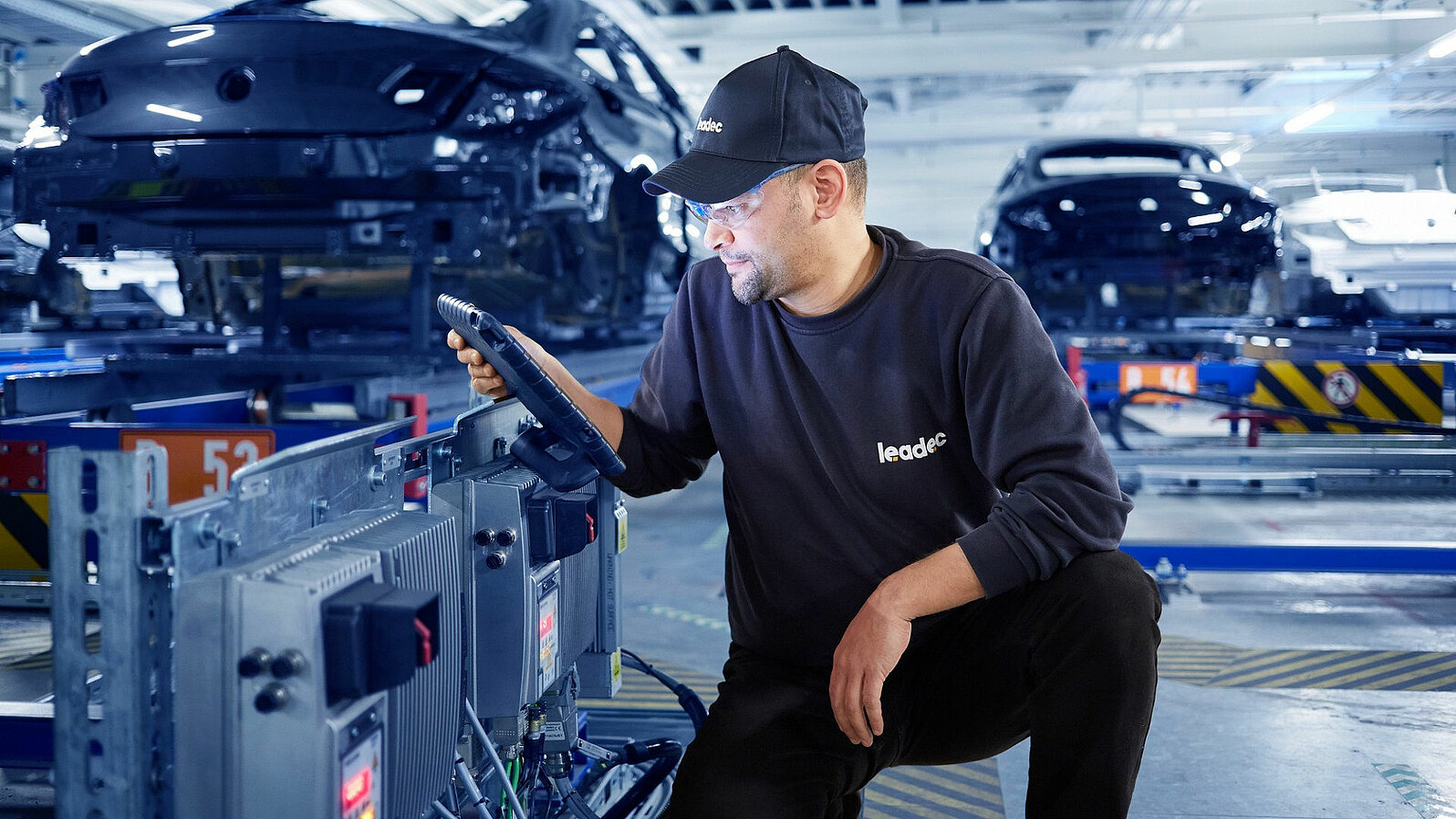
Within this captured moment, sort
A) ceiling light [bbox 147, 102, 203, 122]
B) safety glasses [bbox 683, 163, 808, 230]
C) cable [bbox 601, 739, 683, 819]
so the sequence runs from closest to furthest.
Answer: safety glasses [bbox 683, 163, 808, 230] < cable [bbox 601, 739, 683, 819] < ceiling light [bbox 147, 102, 203, 122]

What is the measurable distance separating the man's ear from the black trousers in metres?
0.52

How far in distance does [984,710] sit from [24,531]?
84.6 inches

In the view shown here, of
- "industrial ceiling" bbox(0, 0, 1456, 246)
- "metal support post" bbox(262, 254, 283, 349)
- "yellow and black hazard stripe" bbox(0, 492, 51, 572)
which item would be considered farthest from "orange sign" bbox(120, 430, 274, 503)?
"industrial ceiling" bbox(0, 0, 1456, 246)

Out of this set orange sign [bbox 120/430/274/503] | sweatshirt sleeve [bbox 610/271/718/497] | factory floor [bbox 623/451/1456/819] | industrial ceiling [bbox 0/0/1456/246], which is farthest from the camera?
industrial ceiling [bbox 0/0/1456/246]

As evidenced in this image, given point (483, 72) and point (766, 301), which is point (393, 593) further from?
point (483, 72)

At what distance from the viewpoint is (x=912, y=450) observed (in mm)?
1477

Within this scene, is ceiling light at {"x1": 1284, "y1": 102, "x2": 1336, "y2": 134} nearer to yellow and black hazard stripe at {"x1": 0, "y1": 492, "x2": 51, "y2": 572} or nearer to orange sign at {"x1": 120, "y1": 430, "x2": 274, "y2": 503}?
orange sign at {"x1": 120, "y1": 430, "x2": 274, "y2": 503}

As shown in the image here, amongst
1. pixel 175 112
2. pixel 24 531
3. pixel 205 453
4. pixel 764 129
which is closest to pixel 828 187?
pixel 764 129

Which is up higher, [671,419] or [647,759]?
[671,419]

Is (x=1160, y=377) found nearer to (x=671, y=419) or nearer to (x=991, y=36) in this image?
(x=671, y=419)

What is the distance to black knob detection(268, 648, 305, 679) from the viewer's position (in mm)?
878

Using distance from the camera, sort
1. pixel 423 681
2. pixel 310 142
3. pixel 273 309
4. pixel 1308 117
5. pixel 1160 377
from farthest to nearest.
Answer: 1. pixel 1308 117
2. pixel 1160 377
3. pixel 273 309
4. pixel 310 142
5. pixel 423 681

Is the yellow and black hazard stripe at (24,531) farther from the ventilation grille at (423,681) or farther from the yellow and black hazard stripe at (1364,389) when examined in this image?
the yellow and black hazard stripe at (1364,389)

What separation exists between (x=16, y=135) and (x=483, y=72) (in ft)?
29.5
